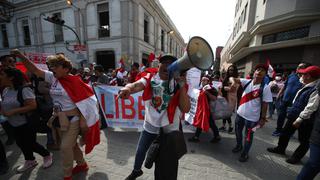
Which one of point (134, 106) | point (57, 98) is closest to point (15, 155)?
point (57, 98)

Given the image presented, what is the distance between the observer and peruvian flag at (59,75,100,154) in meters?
2.09

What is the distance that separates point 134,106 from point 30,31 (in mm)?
21666

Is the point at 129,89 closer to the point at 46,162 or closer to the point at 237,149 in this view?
the point at 46,162

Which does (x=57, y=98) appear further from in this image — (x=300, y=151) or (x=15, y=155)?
(x=300, y=151)

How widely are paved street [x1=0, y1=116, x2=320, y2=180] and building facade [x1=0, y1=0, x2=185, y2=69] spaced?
11238mm

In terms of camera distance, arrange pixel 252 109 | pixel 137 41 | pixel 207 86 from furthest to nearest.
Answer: pixel 137 41, pixel 207 86, pixel 252 109

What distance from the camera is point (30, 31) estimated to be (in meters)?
18.2

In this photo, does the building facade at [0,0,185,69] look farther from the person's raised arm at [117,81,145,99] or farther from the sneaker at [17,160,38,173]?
the person's raised arm at [117,81,145,99]

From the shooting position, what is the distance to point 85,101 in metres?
2.18

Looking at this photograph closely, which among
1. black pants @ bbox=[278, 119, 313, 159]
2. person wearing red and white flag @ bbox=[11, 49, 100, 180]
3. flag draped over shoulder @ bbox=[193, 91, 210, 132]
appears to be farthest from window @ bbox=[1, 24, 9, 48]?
black pants @ bbox=[278, 119, 313, 159]

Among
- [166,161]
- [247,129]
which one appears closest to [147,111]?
[166,161]

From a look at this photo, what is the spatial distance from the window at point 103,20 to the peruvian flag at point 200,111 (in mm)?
14111

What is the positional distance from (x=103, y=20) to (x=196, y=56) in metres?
17.0

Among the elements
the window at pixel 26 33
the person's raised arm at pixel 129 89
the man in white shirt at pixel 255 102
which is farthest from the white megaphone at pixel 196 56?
the window at pixel 26 33
